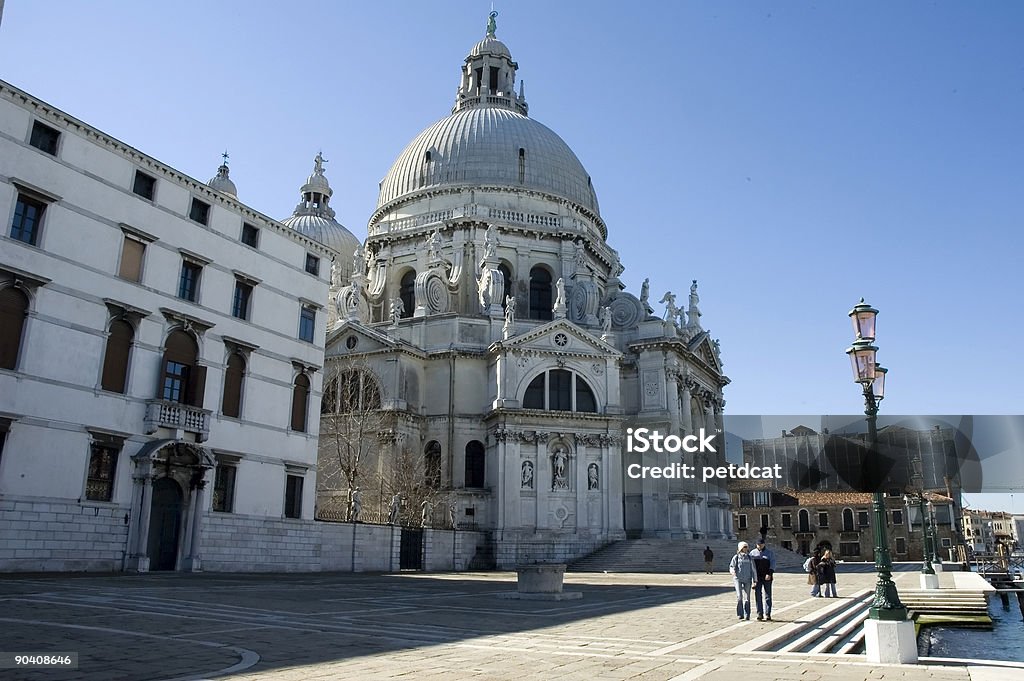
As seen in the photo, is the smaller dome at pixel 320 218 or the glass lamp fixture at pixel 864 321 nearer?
the glass lamp fixture at pixel 864 321

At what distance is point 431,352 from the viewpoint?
49906 mm

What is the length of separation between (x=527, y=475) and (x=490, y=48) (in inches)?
1477

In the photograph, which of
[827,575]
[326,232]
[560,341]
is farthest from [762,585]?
[326,232]

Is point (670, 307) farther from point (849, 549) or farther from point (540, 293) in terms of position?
point (849, 549)

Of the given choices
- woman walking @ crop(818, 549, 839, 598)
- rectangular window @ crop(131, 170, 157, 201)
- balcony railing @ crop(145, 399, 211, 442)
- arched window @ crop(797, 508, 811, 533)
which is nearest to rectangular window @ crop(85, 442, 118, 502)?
balcony railing @ crop(145, 399, 211, 442)

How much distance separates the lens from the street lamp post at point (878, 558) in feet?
34.0

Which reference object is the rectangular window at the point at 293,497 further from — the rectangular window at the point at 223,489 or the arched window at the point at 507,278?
the arched window at the point at 507,278

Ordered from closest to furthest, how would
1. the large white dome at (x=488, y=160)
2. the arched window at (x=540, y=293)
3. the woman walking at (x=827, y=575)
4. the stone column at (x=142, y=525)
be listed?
the woman walking at (x=827, y=575) < the stone column at (x=142, y=525) < the arched window at (x=540, y=293) < the large white dome at (x=488, y=160)

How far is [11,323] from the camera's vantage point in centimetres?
2209

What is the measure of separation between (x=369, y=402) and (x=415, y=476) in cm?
485

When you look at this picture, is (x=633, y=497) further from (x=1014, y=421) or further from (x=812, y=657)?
(x=812, y=657)

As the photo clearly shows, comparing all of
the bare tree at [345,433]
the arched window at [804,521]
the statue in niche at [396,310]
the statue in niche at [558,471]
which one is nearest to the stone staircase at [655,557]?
the statue in niche at [558,471]

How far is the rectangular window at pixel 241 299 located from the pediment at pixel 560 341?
19933 mm

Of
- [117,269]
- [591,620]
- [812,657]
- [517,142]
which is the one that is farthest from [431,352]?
[812,657]
